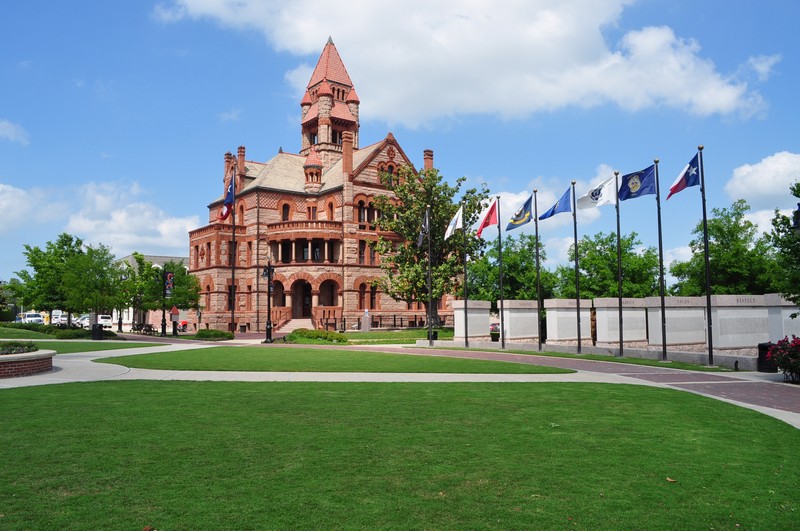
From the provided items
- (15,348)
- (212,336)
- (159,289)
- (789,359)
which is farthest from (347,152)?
(789,359)

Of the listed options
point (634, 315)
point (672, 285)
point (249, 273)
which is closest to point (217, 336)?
point (249, 273)

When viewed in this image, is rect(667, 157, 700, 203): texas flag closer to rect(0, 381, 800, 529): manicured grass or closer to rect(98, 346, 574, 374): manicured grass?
rect(98, 346, 574, 374): manicured grass

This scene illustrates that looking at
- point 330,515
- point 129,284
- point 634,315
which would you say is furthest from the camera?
point 129,284

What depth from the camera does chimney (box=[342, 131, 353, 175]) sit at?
64812 millimetres

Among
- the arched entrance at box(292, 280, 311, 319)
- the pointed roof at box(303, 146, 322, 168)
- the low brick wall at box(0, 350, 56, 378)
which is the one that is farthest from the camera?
the pointed roof at box(303, 146, 322, 168)


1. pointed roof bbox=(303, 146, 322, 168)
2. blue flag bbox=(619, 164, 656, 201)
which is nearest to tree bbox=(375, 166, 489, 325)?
pointed roof bbox=(303, 146, 322, 168)

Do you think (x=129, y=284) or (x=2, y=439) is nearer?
(x=2, y=439)

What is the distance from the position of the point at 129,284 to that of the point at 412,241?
94.5ft

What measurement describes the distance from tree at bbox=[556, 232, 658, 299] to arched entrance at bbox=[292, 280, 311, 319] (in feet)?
89.2

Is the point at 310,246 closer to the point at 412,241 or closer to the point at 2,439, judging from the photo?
the point at 412,241

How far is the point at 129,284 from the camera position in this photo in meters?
60.7

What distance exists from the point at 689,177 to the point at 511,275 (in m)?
34.9

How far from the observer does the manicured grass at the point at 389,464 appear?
6.22 meters

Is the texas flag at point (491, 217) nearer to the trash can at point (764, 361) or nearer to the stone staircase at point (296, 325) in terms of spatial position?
the trash can at point (764, 361)
